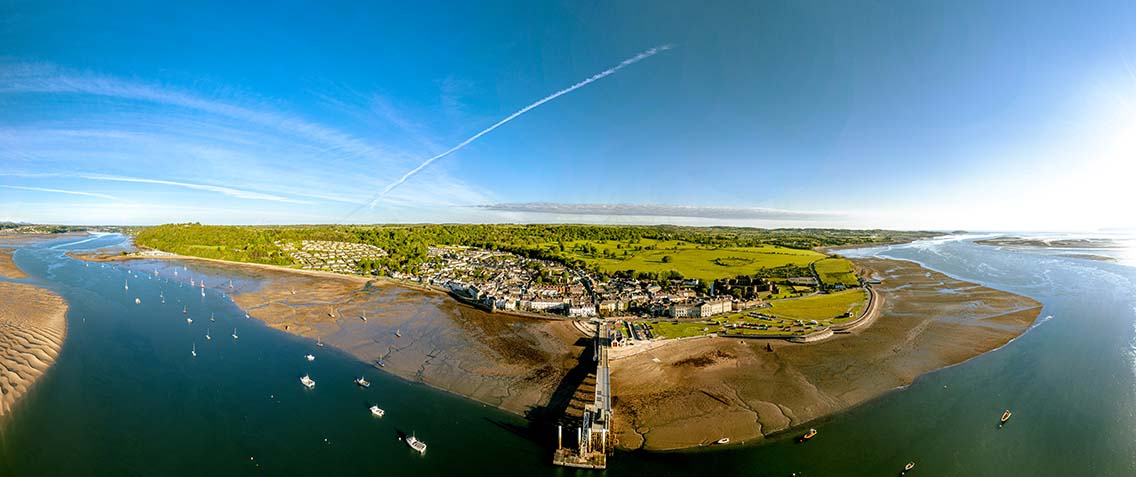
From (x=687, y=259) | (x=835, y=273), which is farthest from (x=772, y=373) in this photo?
(x=687, y=259)

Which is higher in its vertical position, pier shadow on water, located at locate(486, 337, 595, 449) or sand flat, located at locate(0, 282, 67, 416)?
sand flat, located at locate(0, 282, 67, 416)

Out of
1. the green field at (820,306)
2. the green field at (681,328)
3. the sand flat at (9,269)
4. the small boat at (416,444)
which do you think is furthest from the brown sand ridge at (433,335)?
the sand flat at (9,269)

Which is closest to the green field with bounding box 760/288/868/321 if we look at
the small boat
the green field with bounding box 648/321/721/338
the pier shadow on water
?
the green field with bounding box 648/321/721/338

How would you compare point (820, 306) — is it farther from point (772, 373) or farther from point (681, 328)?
point (772, 373)

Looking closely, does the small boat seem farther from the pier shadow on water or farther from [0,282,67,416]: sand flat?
[0,282,67,416]: sand flat

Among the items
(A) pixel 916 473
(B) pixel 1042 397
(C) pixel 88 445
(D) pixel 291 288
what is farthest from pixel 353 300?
(B) pixel 1042 397

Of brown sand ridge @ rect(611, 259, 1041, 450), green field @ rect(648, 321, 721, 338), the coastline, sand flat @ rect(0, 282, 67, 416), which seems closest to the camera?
brown sand ridge @ rect(611, 259, 1041, 450)
